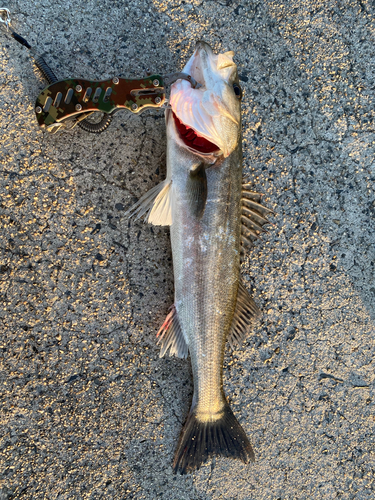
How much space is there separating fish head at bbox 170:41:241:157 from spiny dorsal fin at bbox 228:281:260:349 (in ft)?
3.18

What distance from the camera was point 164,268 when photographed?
2371mm

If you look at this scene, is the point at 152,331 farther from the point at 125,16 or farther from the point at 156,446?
the point at 125,16

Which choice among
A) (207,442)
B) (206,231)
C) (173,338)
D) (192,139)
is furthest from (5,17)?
(207,442)

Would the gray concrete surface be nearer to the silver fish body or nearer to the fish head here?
the silver fish body

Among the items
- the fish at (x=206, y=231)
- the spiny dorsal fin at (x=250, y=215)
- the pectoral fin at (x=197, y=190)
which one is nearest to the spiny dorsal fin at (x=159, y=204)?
the fish at (x=206, y=231)

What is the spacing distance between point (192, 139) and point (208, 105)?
8.4 inches

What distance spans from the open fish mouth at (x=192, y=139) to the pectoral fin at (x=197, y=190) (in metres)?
0.11

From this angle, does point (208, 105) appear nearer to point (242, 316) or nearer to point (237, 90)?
point (237, 90)

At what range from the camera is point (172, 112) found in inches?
80.5

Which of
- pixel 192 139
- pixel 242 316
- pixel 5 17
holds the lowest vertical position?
pixel 242 316

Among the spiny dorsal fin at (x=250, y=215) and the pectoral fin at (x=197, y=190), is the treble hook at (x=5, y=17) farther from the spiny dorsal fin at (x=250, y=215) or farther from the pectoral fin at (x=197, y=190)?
the spiny dorsal fin at (x=250, y=215)

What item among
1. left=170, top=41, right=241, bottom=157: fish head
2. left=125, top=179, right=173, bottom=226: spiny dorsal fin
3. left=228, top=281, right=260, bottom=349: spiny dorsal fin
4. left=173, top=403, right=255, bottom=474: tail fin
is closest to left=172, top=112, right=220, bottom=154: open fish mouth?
left=170, top=41, right=241, bottom=157: fish head

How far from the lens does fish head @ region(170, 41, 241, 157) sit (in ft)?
6.35

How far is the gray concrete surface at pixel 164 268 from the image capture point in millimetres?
2256
